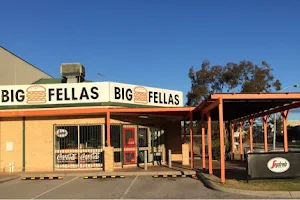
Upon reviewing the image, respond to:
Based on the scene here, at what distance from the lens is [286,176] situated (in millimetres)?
13070

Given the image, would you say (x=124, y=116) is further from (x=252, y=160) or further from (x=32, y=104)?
(x=252, y=160)

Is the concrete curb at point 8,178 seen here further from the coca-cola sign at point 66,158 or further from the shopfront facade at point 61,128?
the coca-cola sign at point 66,158

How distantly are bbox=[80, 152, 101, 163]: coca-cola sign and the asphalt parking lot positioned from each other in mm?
2791

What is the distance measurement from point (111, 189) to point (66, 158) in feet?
22.7

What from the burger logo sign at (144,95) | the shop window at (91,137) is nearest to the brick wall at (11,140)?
the shop window at (91,137)

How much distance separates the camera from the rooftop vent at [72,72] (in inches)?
886

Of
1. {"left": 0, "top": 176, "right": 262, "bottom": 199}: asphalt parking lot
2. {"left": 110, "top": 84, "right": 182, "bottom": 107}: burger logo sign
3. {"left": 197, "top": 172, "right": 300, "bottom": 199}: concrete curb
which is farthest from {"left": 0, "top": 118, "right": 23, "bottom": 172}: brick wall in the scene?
{"left": 197, "top": 172, "right": 300, "bottom": 199}: concrete curb

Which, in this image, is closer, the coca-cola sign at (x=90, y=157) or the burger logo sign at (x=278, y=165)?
the burger logo sign at (x=278, y=165)

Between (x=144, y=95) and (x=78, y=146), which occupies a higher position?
(x=144, y=95)

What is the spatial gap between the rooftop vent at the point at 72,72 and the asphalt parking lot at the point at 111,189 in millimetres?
7732

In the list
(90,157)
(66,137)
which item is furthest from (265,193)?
(66,137)

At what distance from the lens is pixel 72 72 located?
2255 centimetres

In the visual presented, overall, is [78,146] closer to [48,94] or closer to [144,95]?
[48,94]

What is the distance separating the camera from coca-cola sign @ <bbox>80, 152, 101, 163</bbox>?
19267 mm
